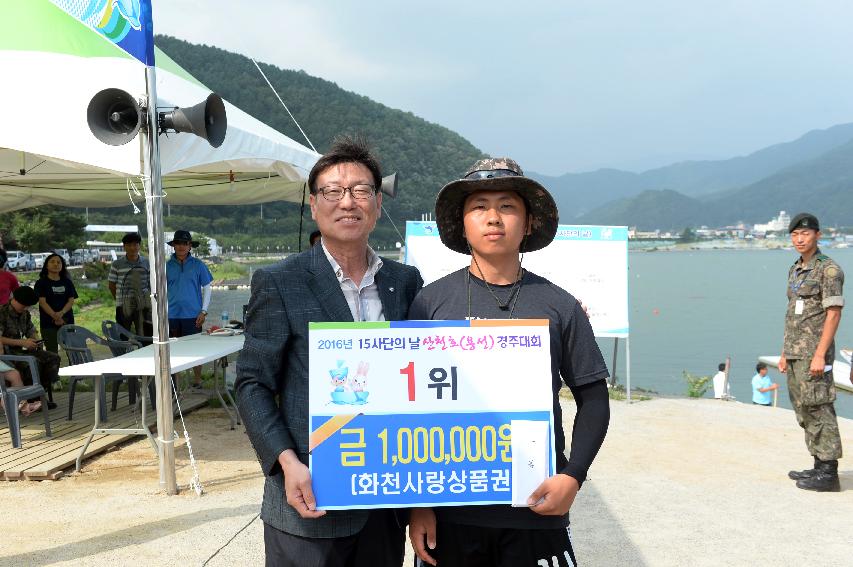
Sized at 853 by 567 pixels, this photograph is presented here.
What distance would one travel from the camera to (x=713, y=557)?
3709mm

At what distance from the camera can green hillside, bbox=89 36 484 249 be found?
47.8m

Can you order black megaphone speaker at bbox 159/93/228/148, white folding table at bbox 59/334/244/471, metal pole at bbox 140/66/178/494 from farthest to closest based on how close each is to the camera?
1. white folding table at bbox 59/334/244/471
2. metal pole at bbox 140/66/178/494
3. black megaphone speaker at bbox 159/93/228/148

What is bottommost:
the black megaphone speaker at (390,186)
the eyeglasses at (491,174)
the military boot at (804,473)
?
the military boot at (804,473)

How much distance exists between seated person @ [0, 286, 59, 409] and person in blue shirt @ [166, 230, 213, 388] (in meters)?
1.50

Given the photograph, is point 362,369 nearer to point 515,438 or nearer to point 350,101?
point 515,438

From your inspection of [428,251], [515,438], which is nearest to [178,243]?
[428,251]

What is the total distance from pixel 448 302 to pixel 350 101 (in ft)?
232

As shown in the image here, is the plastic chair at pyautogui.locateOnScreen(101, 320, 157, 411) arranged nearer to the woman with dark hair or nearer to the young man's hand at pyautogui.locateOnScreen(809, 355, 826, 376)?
the woman with dark hair

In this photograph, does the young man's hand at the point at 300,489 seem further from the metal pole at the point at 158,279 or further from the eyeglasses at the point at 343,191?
the metal pole at the point at 158,279

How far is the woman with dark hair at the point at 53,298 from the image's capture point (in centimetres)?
831

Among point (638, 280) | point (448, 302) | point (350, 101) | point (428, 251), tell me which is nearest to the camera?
point (448, 302)

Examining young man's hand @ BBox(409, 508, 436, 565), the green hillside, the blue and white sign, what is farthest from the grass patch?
young man's hand @ BBox(409, 508, 436, 565)

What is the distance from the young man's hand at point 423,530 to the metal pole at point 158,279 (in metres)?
3.20

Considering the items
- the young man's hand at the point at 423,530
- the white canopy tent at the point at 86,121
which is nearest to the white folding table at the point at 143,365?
the white canopy tent at the point at 86,121
